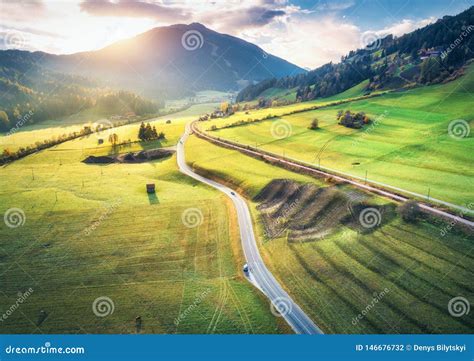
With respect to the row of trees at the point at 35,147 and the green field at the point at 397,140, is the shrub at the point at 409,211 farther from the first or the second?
the row of trees at the point at 35,147

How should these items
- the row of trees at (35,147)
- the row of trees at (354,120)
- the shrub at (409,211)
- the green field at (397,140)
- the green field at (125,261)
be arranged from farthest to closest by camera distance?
the row of trees at (354,120) → the row of trees at (35,147) → the green field at (397,140) → the shrub at (409,211) → the green field at (125,261)

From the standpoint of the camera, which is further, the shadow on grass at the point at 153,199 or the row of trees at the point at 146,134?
the row of trees at the point at 146,134

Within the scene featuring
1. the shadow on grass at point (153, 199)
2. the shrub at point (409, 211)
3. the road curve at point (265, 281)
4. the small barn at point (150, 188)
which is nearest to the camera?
the road curve at point (265, 281)

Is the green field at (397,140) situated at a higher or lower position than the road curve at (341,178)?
higher

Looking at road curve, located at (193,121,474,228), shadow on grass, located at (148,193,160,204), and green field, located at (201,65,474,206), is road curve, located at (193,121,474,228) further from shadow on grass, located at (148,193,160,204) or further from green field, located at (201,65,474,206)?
shadow on grass, located at (148,193,160,204)

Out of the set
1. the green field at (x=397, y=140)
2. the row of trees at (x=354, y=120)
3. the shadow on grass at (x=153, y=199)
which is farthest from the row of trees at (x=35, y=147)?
the row of trees at (x=354, y=120)

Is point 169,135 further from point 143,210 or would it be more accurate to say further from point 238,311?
point 238,311

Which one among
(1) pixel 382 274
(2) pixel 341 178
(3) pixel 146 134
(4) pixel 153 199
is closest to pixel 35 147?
(3) pixel 146 134
